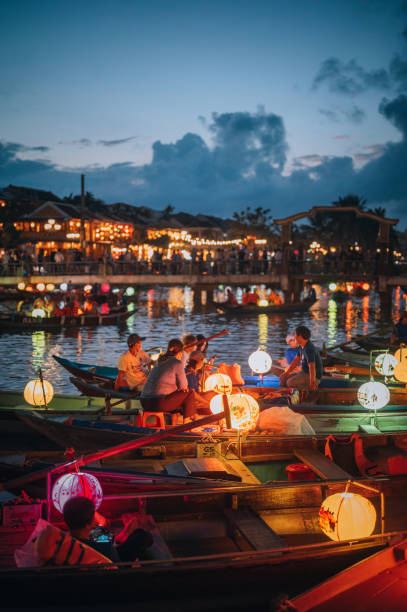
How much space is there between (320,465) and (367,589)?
2.12 m

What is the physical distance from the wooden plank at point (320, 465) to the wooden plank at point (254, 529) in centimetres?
105

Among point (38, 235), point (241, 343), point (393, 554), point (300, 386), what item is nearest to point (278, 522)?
point (393, 554)

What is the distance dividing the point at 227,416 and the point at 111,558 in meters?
1.57

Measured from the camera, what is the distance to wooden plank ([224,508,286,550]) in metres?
5.32

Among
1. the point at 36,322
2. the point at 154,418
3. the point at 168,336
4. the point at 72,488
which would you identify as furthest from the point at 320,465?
the point at 36,322

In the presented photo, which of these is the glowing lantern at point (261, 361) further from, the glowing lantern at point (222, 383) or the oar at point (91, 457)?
the oar at point (91, 457)

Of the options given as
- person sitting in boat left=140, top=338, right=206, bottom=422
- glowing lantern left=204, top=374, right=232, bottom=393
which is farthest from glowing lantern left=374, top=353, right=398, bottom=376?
person sitting in boat left=140, top=338, right=206, bottom=422

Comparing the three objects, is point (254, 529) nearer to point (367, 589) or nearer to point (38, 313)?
point (367, 589)

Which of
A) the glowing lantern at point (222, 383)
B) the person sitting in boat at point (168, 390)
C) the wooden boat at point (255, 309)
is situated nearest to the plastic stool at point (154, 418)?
the person sitting in boat at point (168, 390)

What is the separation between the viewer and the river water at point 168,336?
18.4 m

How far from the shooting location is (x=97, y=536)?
4.95 metres

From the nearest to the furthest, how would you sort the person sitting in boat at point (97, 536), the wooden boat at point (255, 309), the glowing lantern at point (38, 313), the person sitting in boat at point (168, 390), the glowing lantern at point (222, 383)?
the person sitting in boat at point (97, 536) → the glowing lantern at point (222, 383) → the person sitting in boat at point (168, 390) → the glowing lantern at point (38, 313) → the wooden boat at point (255, 309)

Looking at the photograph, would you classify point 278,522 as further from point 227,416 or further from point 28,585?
point 28,585

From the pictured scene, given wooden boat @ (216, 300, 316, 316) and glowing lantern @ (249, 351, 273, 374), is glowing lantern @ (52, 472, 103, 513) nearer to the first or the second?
glowing lantern @ (249, 351, 273, 374)
